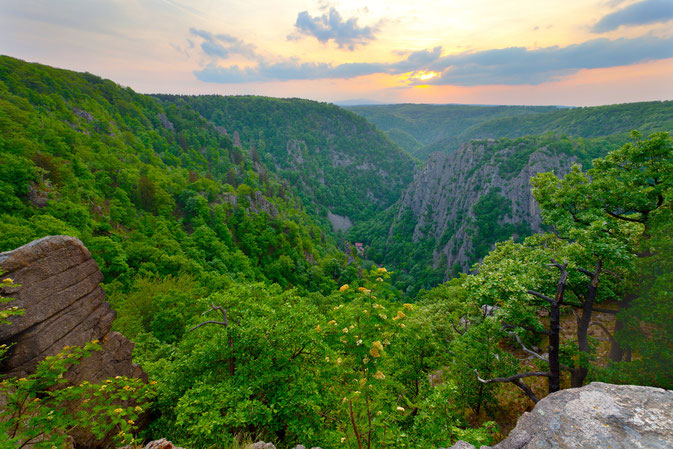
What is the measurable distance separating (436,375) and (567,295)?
28.0ft

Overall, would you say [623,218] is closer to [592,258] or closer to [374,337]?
[592,258]

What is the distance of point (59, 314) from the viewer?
1050 centimetres

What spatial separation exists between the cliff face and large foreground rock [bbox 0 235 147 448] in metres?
108

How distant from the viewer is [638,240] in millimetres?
12922

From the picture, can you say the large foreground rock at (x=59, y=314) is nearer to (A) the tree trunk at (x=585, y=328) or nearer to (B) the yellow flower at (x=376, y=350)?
(B) the yellow flower at (x=376, y=350)

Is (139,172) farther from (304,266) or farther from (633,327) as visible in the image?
(633,327)

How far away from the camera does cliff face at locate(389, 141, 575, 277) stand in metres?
108

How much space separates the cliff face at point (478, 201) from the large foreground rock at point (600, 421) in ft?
344

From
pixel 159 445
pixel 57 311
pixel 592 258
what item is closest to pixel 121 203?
pixel 57 311

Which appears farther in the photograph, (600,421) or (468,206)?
(468,206)

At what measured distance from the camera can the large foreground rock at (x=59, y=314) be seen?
9.36 meters

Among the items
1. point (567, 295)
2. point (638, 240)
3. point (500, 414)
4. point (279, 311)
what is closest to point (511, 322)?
point (567, 295)

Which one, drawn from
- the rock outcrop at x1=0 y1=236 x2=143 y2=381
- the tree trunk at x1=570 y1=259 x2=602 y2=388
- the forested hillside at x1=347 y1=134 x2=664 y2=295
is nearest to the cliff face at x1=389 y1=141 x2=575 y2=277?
the forested hillside at x1=347 y1=134 x2=664 y2=295

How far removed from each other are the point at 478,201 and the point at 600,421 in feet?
420
